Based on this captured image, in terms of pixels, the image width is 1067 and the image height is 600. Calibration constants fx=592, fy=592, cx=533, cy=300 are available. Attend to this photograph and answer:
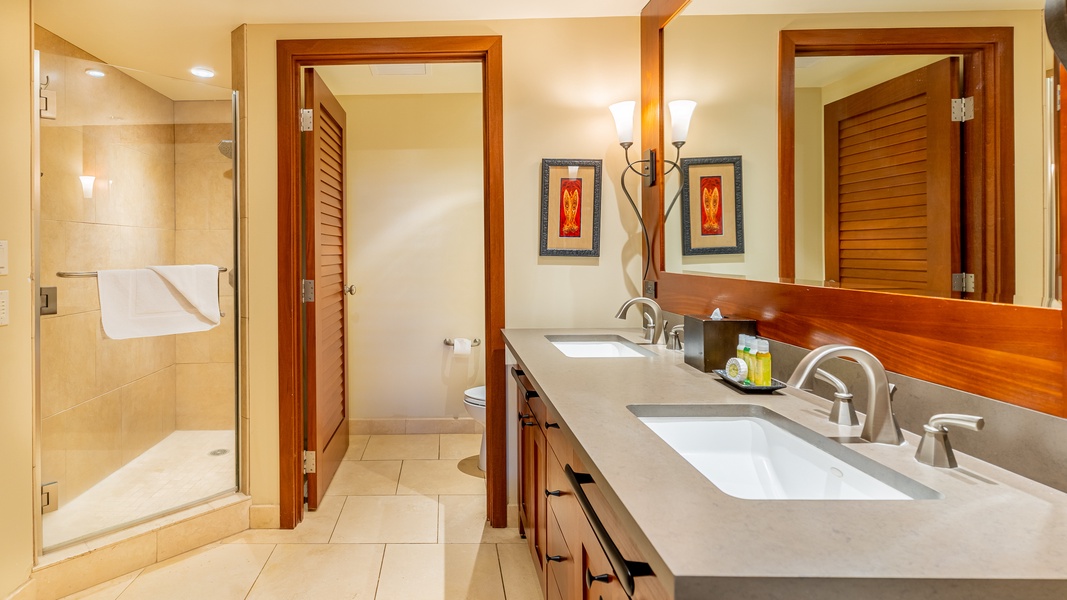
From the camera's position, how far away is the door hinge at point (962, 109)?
0.95m

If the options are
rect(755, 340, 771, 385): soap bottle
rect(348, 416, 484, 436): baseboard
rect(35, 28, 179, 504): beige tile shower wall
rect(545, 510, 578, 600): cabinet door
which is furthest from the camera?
rect(348, 416, 484, 436): baseboard

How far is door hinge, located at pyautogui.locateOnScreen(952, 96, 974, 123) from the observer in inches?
37.5

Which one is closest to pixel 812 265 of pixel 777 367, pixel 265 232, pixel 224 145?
pixel 777 367

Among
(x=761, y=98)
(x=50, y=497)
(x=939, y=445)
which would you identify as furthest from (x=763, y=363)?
(x=50, y=497)

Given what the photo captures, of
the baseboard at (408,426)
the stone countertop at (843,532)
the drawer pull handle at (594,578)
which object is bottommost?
the baseboard at (408,426)

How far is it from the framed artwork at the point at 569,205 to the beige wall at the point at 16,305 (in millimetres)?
1845

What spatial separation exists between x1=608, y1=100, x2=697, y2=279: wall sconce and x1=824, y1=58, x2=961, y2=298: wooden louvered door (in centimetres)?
83

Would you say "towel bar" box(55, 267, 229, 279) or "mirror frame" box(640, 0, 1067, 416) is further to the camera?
"towel bar" box(55, 267, 229, 279)

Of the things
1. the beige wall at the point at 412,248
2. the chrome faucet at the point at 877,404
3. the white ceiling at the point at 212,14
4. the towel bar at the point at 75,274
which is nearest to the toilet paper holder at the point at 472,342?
the beige wall at the point at 412,248

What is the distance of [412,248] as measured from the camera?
3893mm

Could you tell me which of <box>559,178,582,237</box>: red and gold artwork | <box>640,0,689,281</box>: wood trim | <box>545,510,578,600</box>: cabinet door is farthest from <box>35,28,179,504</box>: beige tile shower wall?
<box>640,0,689,281</box>: wood trim

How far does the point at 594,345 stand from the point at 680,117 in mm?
931

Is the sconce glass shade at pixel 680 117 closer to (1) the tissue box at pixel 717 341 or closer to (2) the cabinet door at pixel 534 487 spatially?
(1) the tissue box at pixel 717 341

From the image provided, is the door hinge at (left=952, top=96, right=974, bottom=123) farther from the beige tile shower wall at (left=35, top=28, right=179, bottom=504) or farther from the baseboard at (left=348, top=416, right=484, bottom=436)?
the baseboard at (left=348, top=416, right=484, bottom=436)
